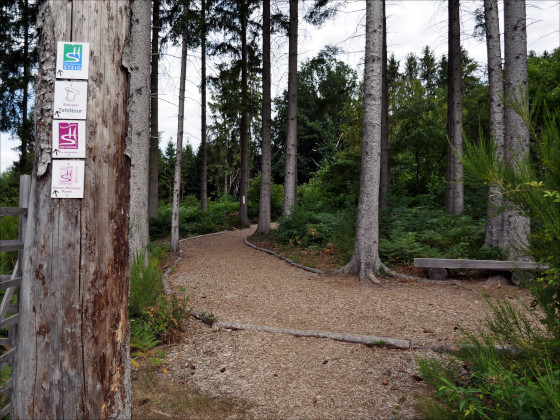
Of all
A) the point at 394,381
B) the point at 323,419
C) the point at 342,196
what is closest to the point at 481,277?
the point at 394,381

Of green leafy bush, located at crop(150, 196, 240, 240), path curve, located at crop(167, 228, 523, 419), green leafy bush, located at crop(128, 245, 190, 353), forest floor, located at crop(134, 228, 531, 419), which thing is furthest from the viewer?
green leafy bush, located at crop(150, 196, 240, 240)

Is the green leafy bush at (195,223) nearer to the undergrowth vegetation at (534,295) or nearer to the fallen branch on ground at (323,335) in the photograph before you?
the fallen branch on ground at (323,335)

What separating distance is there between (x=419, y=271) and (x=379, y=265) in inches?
40.8

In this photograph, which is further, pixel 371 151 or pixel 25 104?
pixel 25 104

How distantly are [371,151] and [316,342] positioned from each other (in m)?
4.41

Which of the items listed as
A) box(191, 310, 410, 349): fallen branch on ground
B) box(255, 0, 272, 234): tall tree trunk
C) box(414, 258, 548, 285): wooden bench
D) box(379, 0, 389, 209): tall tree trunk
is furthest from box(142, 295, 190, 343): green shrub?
box(379, 0, 389, 209): tall tree trunk

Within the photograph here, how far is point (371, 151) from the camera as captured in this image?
752 centimetres

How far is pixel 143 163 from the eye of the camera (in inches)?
280

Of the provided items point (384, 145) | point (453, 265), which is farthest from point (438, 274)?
point (384, 145)

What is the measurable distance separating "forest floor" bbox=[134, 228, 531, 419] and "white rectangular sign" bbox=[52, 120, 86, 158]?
2044mm

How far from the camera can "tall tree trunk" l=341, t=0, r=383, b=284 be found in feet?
24.6

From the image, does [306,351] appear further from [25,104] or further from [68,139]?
[25,104]

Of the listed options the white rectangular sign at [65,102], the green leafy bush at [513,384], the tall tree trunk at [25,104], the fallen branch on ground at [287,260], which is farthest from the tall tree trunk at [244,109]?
the green leafy bush at [513,384]

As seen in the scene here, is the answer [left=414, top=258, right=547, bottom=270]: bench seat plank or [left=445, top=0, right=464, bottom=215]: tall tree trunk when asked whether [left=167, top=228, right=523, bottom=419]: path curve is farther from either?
[left=445, top=0, right=464, bottom=215]: tall tree trunk
